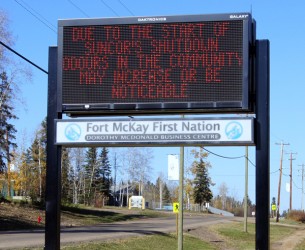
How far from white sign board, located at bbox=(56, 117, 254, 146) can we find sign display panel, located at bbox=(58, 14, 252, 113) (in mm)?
370

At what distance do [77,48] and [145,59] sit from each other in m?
1.54

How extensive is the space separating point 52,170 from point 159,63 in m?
3.45

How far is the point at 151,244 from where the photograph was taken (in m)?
29.9

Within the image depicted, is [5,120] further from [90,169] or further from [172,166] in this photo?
[90,169]

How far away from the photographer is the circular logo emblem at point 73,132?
1276 centimetres

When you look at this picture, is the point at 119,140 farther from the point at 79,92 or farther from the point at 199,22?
the point at 199,22

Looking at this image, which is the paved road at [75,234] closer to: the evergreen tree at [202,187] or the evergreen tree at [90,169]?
the evergreen tree at [90,169]

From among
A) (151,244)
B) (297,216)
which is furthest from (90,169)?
(151,244)

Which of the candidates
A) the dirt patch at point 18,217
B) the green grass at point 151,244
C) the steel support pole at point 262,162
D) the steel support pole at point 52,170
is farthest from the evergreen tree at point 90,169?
the steel support pole at point 262,162

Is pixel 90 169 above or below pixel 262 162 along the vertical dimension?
below

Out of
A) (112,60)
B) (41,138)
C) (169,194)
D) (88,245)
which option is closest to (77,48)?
(112,60)

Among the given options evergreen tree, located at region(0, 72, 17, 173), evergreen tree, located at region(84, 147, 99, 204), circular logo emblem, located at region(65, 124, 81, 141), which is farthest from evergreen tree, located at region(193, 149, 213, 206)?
circular logo emblem, located at region(65, 124, 81, 141)

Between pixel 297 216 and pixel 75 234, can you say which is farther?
pixel 297 216

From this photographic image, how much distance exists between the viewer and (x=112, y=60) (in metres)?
12.2
